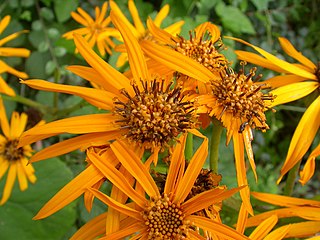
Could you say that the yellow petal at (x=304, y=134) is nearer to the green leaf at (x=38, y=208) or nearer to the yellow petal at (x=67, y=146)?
the yellow petal at (x=67, y=146)

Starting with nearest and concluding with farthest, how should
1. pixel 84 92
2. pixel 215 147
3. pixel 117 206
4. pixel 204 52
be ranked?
1. pixel 117 206
2. pixel 84 92
3. pixel 215 147
4. pixel 204 52

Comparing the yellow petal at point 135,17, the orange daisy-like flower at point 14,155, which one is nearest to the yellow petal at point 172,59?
the yellow petal at point 135,17

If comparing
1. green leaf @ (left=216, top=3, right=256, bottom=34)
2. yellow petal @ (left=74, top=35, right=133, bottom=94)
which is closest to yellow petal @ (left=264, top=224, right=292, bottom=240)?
yellow petal @ (left=74, top=35, right=133, bottom=94)

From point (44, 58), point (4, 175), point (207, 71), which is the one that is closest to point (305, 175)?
point (207, 71)

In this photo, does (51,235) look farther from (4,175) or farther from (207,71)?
(207,71)

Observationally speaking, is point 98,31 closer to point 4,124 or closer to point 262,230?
point 4,124

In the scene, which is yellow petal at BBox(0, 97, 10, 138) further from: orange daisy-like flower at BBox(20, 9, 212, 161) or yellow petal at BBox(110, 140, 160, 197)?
yellow petal at BBox(110, 140, 160, 197)

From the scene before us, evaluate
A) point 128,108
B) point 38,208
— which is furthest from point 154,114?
point 38,208
